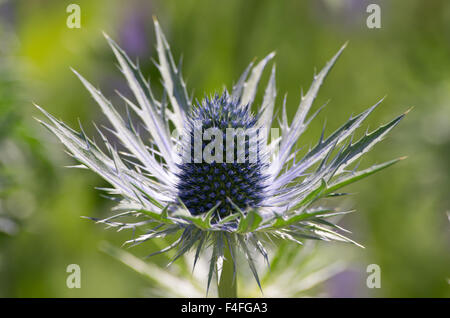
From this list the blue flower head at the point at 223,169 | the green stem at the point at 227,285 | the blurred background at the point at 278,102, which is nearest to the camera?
the green stem at the point at 227,285

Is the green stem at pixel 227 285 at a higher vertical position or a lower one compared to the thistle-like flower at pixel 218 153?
lower

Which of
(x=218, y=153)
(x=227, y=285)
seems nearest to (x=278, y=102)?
(x=218, y=153)

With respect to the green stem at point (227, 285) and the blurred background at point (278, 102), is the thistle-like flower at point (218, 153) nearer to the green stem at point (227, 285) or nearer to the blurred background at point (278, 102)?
the green stem at point (227, 285)

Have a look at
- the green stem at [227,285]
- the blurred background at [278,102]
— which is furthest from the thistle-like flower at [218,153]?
the blurred background at [278,102]

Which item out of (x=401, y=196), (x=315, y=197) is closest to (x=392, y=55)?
(x=401, y=196)

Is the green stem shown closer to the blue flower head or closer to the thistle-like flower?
the thistle-like flower

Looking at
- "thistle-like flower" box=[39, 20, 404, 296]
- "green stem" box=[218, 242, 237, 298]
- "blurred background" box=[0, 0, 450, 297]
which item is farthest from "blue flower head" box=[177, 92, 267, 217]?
"blurred background" box=[0, 0, 450, 297]

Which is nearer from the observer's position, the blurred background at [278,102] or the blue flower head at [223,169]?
the blue flower head at [223,169]

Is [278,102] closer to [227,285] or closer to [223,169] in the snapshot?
[223,169]

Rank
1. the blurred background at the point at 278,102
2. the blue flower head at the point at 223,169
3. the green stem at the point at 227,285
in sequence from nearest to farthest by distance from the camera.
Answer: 1. the green stem at the point at 227,285
2. the blue flower head at the point at 223,169
3. the blurred background at the point at 278,102
